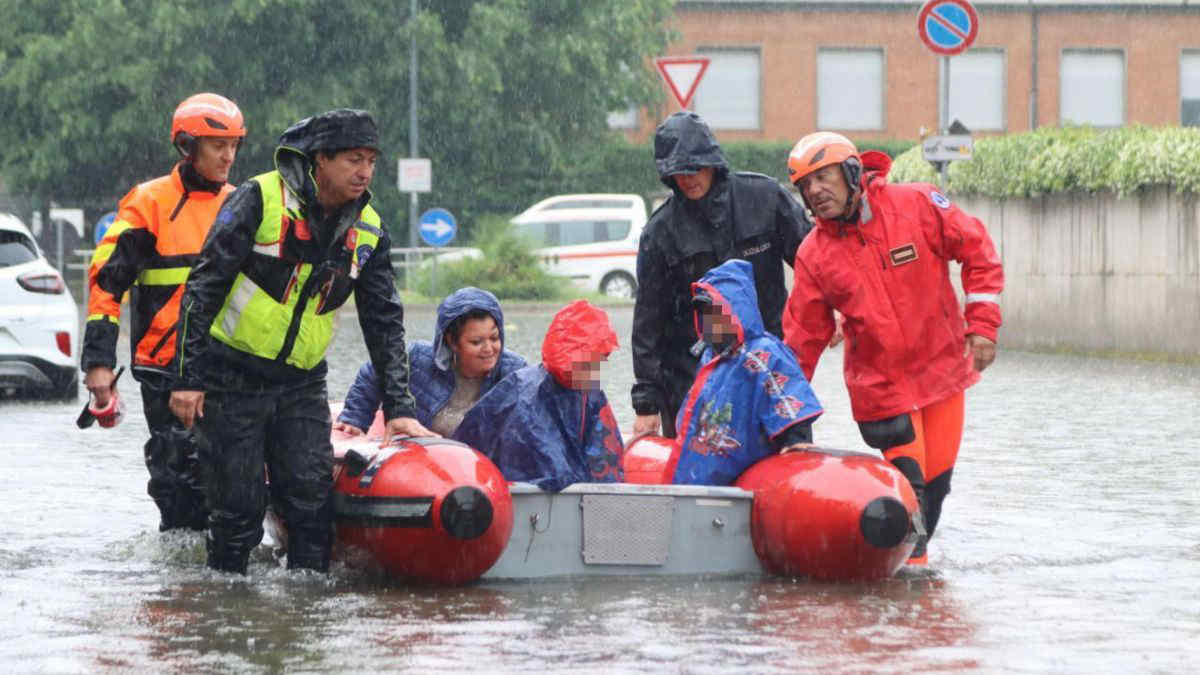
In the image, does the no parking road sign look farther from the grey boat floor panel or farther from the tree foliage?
the tree foliage

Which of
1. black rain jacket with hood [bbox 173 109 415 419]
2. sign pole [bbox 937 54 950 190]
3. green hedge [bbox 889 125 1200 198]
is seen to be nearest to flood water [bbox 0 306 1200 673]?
black rain jacket with hood [bbox 173 109 415 419]

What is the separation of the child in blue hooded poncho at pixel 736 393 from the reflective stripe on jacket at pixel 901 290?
10.2 inches

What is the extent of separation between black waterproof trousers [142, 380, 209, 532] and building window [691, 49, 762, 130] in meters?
48.1

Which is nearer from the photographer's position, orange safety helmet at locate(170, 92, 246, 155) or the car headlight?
orange safety helmet at locate(170, 92, 246, 155)

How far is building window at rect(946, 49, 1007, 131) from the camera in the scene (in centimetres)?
5716

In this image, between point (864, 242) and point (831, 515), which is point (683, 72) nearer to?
point (864, 242)

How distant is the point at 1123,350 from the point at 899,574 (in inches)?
551

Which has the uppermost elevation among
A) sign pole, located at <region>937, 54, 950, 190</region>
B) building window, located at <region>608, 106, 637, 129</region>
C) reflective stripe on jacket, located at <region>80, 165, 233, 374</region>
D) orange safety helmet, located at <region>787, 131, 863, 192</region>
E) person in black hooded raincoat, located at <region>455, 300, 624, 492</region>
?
building window, located at <region>608, 106, 637, 129</region>

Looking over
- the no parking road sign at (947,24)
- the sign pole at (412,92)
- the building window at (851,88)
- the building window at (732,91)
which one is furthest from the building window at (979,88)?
the no parking road sign at (947,24)

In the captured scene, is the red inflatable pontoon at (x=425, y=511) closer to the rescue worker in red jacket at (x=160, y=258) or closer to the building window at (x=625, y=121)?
the rescue worker in red jacket at (x=160, y=258)

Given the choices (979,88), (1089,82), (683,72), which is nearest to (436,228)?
(683,72)

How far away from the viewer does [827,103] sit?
58125 mm

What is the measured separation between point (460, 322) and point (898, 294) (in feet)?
5.24

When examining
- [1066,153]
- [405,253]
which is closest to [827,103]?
[405,253]
